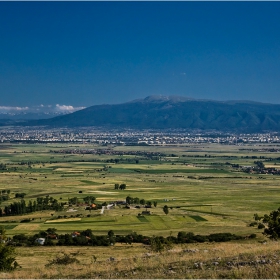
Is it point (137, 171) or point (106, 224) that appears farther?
point (137, 171)

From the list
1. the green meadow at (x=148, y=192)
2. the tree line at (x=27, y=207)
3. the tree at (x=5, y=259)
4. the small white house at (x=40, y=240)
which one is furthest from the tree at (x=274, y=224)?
the tree line at (x=27, y=207)

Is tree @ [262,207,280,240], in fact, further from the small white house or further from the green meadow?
A: the small white house

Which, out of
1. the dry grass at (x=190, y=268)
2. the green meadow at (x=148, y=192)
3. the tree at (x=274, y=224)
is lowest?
the green meadow at (x=148, y=192)

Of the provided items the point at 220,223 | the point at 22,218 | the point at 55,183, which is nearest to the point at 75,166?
the point at 55,183

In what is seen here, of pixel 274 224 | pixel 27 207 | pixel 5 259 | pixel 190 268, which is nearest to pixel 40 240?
pixel 5 259

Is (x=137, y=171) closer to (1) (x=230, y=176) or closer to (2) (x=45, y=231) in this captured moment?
(1) (x=230, y=176)

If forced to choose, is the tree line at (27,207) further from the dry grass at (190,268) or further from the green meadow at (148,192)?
the dry grass at (190,268)

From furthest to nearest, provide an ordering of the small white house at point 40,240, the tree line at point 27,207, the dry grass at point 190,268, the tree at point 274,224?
the tree line at point 27,207 < the small white house at point 40,240 < the tree at point 274,224 < the dry grass at point 190,268

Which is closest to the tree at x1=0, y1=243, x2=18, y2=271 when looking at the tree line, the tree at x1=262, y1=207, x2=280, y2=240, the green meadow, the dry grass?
the dry grass

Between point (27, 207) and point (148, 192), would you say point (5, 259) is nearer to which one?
point (27, 207)
